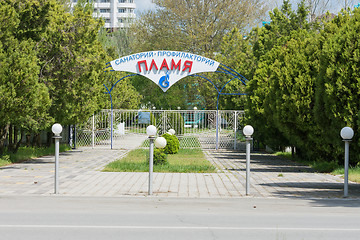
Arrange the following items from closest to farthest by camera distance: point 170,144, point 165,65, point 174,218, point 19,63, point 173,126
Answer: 1. point 174,218
2. point 19,63
3. point 170,144
4. point 165,65
5. point 173,126

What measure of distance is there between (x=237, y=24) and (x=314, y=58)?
28.7m

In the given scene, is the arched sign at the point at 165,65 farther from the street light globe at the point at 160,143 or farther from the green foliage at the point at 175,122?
the street light globe at the point at 160,143

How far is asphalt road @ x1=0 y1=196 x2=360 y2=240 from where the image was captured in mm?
7105

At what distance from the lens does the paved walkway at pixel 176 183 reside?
38.7ft

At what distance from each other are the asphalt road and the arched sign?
65.7ft

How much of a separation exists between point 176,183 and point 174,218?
5.26 m

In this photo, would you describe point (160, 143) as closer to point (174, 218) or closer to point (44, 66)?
point (44, 66)

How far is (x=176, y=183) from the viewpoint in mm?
13664

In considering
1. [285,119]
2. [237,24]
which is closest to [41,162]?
[285,119]

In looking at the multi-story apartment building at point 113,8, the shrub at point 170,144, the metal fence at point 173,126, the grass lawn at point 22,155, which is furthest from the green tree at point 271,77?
the multi-story apartment building at point 113,8

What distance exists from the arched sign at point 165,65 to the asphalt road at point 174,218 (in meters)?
20.0

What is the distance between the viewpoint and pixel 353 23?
549 inches

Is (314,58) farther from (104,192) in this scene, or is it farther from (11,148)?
(11,148)

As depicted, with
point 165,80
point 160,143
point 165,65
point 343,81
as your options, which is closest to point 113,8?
point 165,65
